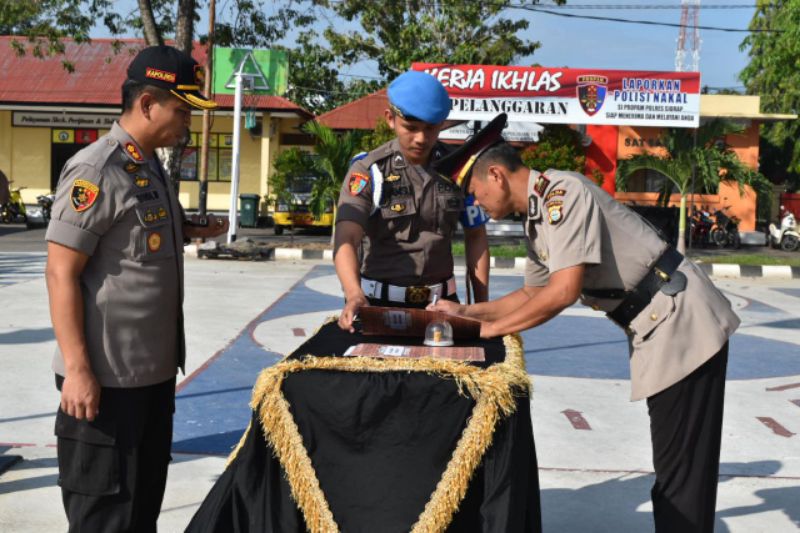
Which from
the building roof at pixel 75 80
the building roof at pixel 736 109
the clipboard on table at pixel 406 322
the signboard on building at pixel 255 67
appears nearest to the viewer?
the clipboard on table at pixel 406 322

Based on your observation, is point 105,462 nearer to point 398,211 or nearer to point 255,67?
point 398,211

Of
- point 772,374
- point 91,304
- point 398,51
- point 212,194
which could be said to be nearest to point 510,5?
point 398,51

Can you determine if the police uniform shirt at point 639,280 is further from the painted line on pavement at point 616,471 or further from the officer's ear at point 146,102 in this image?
the painted line on pavement at point 616,471

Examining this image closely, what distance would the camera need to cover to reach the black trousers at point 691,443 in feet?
10.6

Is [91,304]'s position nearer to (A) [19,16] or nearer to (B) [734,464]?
(B) [734,464]

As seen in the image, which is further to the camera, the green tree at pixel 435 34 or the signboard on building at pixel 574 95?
the green tree at pixel 435 34

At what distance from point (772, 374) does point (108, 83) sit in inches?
972

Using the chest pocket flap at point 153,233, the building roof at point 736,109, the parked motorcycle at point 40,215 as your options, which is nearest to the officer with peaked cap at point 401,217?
the chest pocket flap at point 153,233

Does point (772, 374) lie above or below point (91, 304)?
below

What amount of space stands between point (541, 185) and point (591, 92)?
624 inches

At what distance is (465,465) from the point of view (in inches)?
112

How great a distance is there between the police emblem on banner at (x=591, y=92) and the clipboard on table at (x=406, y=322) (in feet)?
51.3

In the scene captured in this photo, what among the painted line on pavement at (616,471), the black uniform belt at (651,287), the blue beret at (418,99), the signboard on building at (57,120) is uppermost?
the signboard on building at (57,120)

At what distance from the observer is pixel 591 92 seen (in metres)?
18.4
